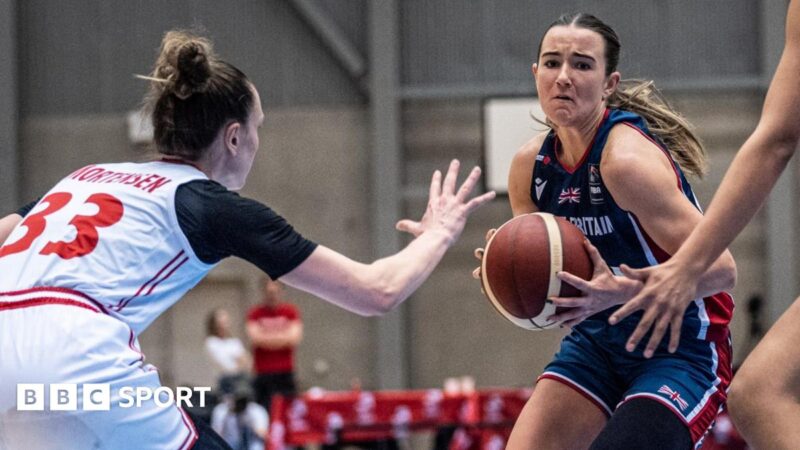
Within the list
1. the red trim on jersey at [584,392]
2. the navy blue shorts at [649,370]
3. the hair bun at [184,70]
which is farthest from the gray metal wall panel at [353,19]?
the hair bun at [184,70]

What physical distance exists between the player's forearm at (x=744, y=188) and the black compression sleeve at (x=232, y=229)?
1.00 m

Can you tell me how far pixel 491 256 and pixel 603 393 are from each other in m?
0.55

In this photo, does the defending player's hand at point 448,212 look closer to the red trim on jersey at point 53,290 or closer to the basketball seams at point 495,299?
the basketball seams at point 495,299

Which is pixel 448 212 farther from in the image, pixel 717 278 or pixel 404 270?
pixel 717 278

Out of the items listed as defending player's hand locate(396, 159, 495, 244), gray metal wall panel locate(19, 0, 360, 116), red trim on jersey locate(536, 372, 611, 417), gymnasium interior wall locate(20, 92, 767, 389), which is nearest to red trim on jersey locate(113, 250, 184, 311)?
defending player's hand locate(396, 159, 495, 244)

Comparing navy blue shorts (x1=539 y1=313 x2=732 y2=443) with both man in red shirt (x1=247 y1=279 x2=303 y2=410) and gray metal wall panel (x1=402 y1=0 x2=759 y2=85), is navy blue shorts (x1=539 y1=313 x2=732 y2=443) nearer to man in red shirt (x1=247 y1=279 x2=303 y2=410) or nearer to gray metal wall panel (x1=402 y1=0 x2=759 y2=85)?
man in red shirt (x1=247 y1=279 x2=303 y2=410)

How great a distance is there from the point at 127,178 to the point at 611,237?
1.52 m

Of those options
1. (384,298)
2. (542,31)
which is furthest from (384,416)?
(542,31)

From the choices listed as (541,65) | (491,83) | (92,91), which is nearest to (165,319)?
(92,91)

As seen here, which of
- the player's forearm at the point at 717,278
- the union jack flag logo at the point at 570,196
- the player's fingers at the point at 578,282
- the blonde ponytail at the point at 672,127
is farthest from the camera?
the blonde ponytail at the point at 672,127

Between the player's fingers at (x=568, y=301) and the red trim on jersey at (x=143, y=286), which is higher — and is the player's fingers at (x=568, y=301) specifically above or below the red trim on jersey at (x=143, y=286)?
below

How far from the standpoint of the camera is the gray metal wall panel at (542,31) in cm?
1366

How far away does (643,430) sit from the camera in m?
3.21

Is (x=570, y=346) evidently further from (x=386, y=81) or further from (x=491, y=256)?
(x=386, y=81)
